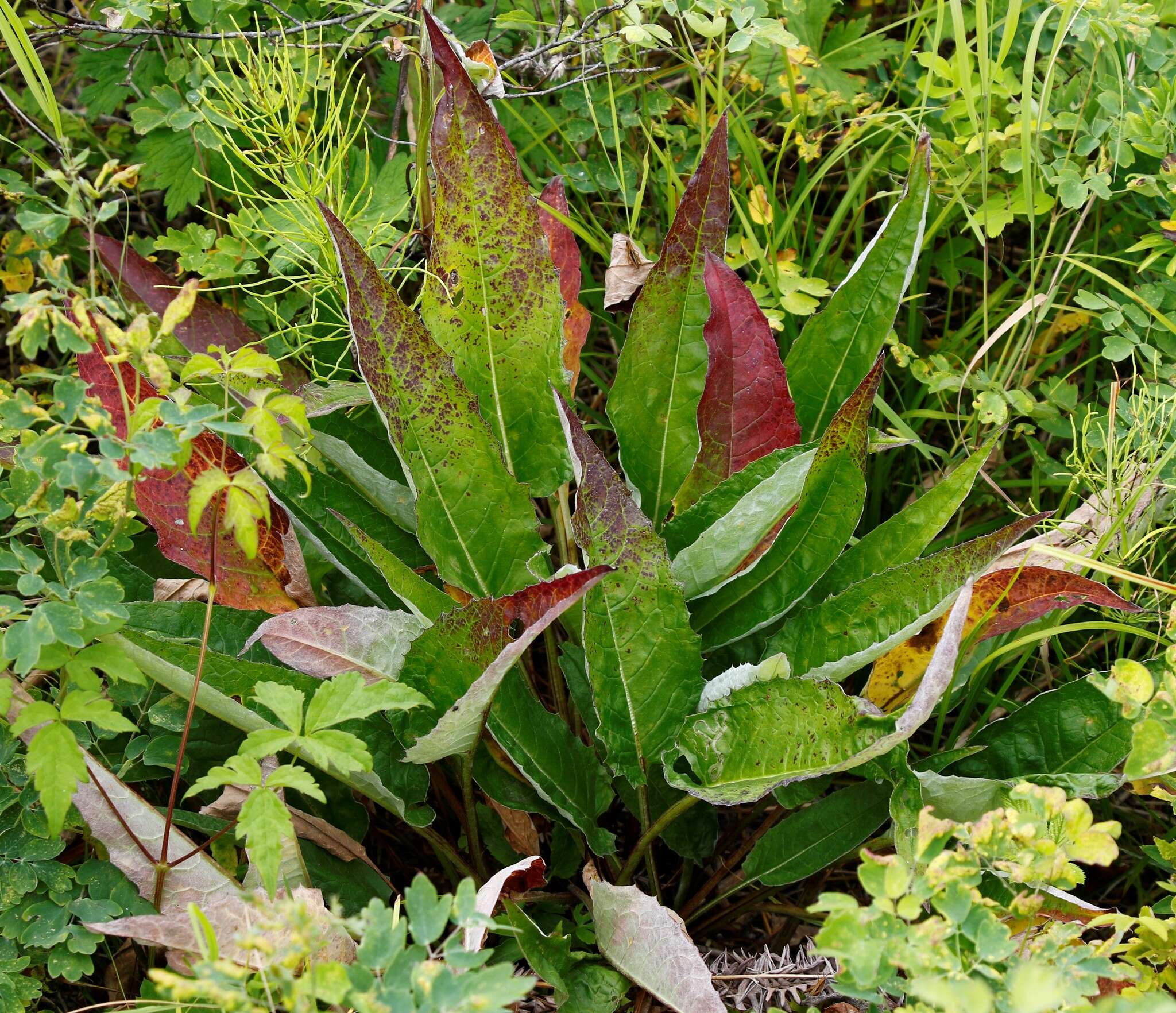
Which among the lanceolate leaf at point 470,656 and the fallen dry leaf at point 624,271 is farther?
the fallen dry leaf at point 624,271

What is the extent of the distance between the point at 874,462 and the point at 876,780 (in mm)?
665

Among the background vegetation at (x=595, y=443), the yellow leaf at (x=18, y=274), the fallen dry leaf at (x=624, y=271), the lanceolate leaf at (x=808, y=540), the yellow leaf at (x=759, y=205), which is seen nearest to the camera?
the background vegetation at (x=595, y=443)

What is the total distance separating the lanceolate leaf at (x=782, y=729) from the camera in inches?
38.4

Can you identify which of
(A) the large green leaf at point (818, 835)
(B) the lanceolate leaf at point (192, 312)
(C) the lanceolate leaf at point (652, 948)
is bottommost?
(A) the large green leaf at point (818, 835)

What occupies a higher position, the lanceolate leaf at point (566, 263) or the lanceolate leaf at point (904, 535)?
the lanceolate leaf at point (566, 263)

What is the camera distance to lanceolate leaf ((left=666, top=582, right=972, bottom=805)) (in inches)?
38.4

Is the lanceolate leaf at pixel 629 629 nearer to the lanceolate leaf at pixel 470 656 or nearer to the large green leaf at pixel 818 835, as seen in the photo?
the lanceolate leaf at pixel 470 656

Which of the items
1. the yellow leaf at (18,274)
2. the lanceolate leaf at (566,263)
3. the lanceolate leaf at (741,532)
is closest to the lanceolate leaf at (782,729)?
the lanceolate leaf at (741,532)

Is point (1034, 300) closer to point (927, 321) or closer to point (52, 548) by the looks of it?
point (927, 321)

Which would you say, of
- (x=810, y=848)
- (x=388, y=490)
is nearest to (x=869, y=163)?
(x=388, y=490)

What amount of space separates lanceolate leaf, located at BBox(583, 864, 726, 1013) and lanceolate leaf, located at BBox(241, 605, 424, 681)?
34 cm

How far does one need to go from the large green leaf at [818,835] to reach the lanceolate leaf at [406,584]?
470 millimetres

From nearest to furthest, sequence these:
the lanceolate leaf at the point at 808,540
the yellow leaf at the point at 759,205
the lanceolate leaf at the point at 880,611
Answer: the lanceolate leaf at the point at 880,611
the lanceolate leaf at the point at 808,540
the yellow leaf at the point at 759,205

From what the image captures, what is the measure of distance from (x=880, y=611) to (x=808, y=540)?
14 cm
